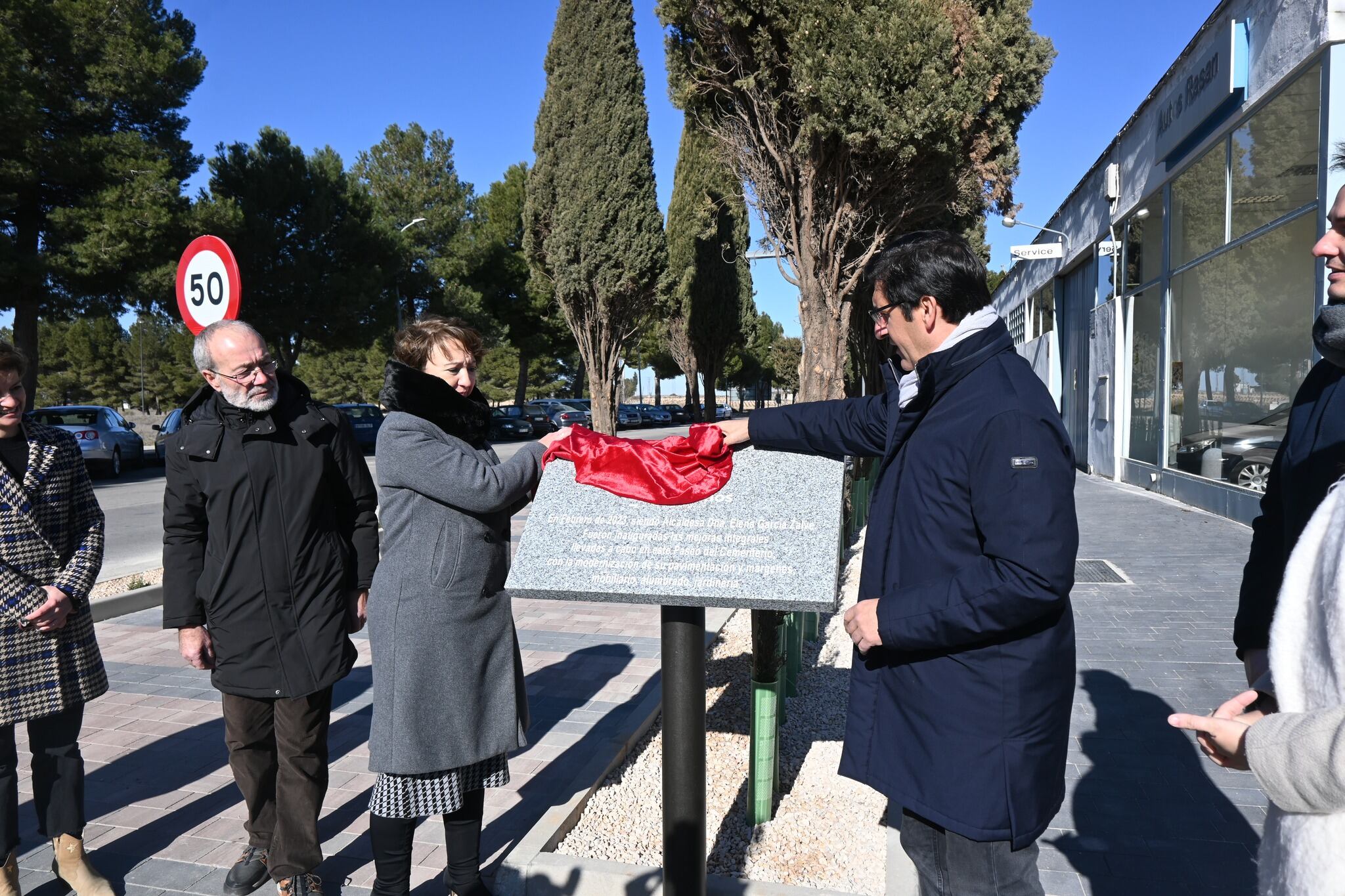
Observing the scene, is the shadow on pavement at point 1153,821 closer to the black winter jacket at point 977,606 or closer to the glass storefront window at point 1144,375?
the black winter jacket at point 977,606

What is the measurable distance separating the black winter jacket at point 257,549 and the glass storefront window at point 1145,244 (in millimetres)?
13616

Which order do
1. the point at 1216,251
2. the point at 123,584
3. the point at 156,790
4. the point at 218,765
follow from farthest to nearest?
the point at 1216,251 → the point at 123,584 → the point at 218,765 → the point at 156,790

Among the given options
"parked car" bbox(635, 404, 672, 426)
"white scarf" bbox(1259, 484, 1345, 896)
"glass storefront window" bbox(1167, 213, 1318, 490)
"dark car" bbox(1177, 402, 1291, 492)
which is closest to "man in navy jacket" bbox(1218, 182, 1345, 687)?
"white scarf" bbox(1259, 484, 1345, 896)

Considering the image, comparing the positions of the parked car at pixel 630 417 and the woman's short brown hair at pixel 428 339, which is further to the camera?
the parked car at pixel 630 417

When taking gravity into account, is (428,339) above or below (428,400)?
above

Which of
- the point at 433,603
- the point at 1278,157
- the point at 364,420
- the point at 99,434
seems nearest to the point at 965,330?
the point at 433,603

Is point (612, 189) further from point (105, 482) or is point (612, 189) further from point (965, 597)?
point (965, 597)

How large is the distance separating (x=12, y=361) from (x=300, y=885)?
2110 millimetres

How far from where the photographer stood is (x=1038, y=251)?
52.3 ft

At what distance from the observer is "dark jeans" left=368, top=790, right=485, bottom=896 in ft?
9.16

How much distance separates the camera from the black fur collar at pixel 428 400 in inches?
109

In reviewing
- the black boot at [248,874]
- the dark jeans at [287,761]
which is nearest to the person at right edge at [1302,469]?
the dark jeans at [287,761]

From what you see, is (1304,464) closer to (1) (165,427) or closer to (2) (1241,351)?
(2) (1241,351)

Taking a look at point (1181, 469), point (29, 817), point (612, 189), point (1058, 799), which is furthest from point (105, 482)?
point (1058, 799)
